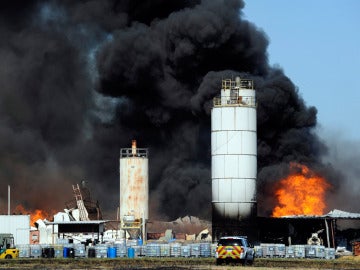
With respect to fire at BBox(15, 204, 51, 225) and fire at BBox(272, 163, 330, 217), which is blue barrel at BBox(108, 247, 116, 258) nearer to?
fire at BBox(272, 163, 330, 217)

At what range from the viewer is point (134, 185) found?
108 m

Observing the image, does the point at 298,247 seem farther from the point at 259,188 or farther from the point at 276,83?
the point at 276,83

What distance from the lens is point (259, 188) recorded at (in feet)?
402

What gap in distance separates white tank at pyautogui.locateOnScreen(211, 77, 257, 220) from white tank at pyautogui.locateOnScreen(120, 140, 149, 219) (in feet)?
70.3

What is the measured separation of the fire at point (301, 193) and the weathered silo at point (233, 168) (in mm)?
24346

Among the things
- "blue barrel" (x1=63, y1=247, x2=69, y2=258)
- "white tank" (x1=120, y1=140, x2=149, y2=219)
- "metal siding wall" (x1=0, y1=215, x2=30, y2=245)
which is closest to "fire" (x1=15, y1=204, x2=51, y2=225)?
"white tank" (x1=120, y1=140, x2=149, y2=219)

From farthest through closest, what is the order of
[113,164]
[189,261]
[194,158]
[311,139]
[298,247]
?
1. [113,164]
2. [194,158]
3. [311,139]
4. [298,247]
5. [189,261]

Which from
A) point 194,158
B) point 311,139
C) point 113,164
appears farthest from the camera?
point 113,164

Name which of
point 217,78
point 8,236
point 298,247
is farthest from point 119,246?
point 217,78

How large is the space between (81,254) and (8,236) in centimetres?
739

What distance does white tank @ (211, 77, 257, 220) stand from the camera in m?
87.0

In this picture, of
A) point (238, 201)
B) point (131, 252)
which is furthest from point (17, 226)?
point (238, 201)

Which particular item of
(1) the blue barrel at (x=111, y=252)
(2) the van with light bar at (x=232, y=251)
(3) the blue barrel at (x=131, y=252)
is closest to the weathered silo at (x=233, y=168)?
(3) the blue barrel at (x=131, y=252)

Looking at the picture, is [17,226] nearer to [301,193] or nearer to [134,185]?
A: [134,185]
